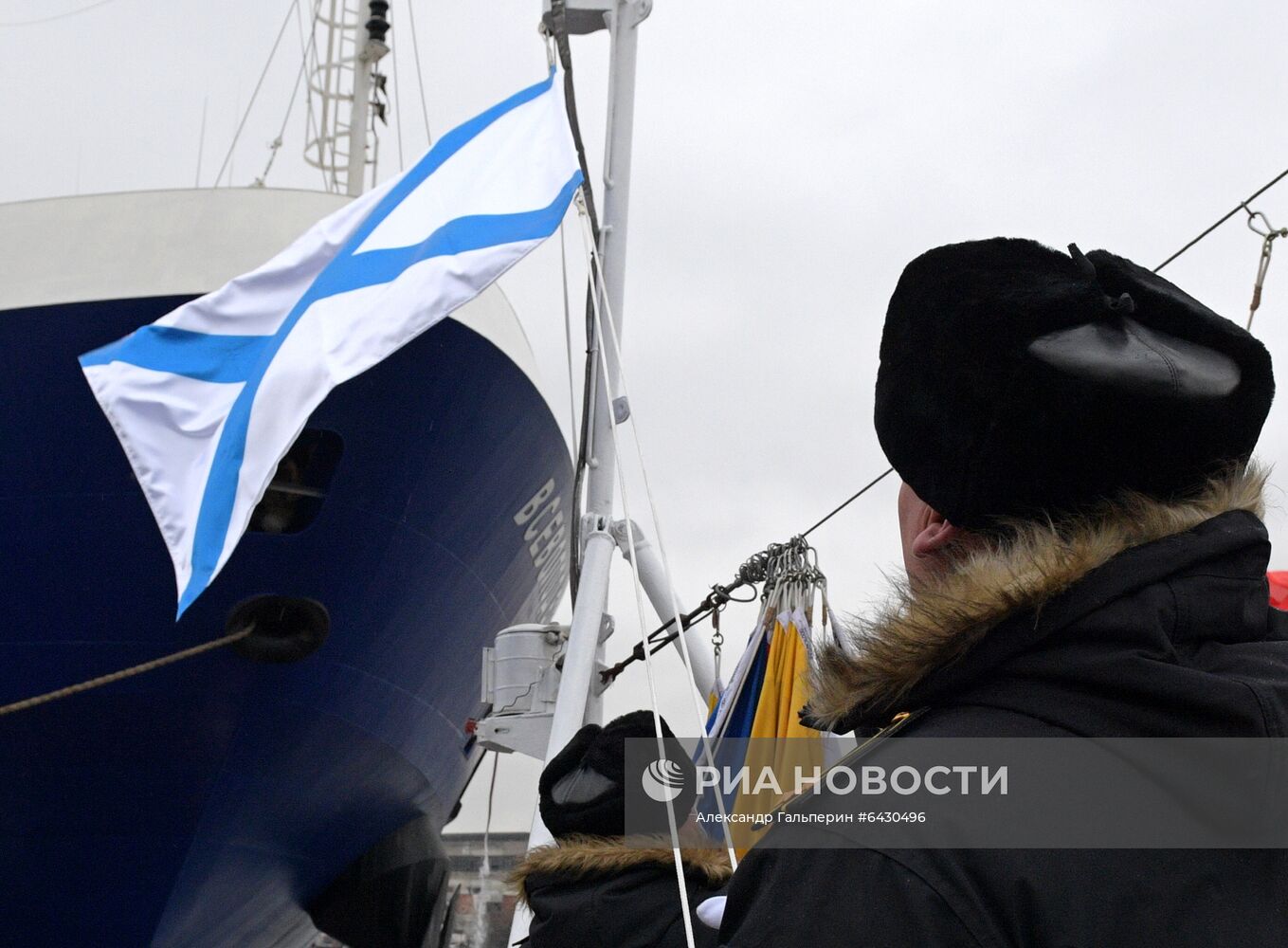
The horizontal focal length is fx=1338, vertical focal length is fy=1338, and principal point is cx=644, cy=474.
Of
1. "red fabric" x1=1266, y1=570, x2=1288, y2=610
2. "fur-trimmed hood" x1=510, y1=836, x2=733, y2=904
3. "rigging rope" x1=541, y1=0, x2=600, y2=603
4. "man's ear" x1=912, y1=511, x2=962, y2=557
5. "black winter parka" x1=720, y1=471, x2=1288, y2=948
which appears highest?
"rigging rope" x1=541, y1=0, x2=600, y2=603

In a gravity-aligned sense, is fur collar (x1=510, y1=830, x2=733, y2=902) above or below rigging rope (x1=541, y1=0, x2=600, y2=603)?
below

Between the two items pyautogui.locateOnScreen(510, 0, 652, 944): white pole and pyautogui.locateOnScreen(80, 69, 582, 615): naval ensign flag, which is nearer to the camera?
pyautogui.locateOnScreen(80, 69, 582, 615): naval ensign flag

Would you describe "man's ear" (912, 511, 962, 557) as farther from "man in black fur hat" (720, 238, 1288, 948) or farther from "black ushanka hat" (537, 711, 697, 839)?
"black ushanka hat" (537, 711, 697, 839)

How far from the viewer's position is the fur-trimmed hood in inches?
90.1

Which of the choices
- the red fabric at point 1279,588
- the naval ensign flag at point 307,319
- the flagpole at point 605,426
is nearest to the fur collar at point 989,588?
the red fabric at point 1279,588

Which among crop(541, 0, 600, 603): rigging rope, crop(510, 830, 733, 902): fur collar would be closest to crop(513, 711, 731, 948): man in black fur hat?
crop(510, 830, 733, 902): fur collar

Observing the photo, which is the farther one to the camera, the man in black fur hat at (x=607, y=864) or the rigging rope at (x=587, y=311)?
the rigging rope at (x=587, y=311)

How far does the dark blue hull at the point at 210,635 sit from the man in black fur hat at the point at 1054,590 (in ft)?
17.2

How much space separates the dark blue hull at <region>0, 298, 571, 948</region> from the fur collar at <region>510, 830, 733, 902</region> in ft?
13.4

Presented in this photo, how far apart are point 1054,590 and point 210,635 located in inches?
233

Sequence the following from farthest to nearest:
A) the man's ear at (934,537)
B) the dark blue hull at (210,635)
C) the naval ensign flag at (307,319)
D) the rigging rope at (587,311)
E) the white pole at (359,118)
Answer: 1. the white pole at (359,118)
2. the dark blue hull at (210,635)
3. the rigging rope at (587,311)
4. the naval ensign flag at (307,319)
5. the man's ear at (934,537)

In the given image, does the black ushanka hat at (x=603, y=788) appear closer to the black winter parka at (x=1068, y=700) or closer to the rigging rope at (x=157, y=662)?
the black winter parka at (x=1068, y=700)

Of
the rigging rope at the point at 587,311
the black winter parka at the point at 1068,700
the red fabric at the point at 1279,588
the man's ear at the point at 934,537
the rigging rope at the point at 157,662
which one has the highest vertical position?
the rigging rope at the point at 587,311

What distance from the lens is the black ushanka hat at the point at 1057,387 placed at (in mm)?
1160
